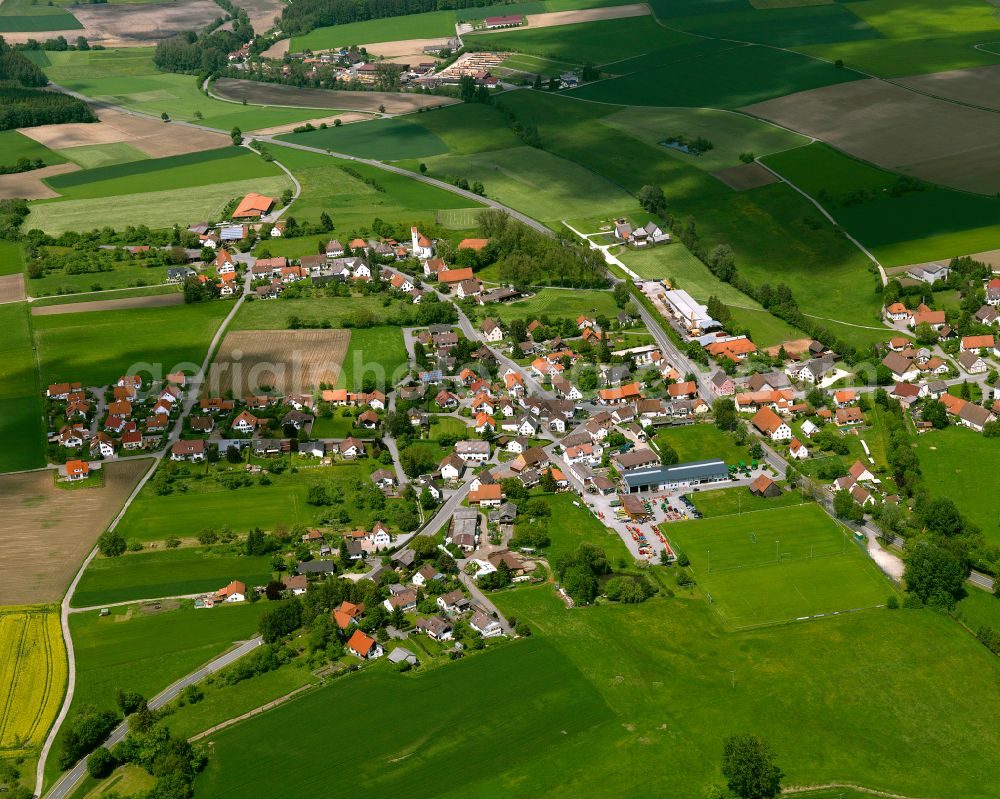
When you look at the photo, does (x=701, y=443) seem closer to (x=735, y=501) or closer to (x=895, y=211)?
(x=735, y=501)

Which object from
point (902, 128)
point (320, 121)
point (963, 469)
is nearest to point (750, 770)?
point (963, 469)

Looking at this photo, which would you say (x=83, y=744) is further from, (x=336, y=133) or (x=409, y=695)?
(x=336, y=133)

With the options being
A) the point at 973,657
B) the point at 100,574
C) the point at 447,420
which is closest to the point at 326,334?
the point at 447,420

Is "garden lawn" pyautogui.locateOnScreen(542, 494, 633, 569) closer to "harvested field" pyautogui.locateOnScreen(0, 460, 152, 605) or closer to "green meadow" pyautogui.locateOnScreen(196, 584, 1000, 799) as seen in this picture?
"green meadow" pyautogui.locateOnScreen(196, 584, 1000, 799)

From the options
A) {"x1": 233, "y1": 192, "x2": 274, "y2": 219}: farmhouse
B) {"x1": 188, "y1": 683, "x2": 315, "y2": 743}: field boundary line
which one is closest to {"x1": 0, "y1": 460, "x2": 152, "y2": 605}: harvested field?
{"x1": 188, "y1": 683, "x2": 315, "y2": 743}: field boundary line

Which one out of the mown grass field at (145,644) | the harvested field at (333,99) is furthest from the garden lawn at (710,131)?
the mown grass field at (145,644)

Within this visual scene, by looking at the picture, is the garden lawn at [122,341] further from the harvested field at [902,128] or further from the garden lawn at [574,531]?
the harvested field at [902,128]
